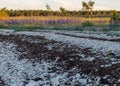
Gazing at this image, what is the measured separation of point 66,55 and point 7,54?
4.47 metres

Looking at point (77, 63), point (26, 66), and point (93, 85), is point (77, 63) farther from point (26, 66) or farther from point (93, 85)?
point (93, 85)

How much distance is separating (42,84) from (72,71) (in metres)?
1.57

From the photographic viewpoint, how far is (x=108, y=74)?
547 inches

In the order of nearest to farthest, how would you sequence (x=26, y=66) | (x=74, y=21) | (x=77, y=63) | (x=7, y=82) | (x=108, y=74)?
1. (x=108, y=74)
2. (x=7, y=82)
3. (x=77, y=63)
4. (x=26, y=66)
5. (x=74, y=21)

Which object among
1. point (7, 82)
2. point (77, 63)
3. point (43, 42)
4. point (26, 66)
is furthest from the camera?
point (43, 42)

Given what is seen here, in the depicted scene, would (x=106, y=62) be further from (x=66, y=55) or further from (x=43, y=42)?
(x=43, y=42)

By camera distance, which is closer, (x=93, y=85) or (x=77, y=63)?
(x=93, y=85)

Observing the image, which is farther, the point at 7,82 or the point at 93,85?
the point at 7,82

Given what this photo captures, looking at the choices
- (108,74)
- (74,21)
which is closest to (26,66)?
(108,74)

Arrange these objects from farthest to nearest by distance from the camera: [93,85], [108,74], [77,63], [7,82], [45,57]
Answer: [45,57] → [77,63] → [7,82] → [108,74] → [93,85]

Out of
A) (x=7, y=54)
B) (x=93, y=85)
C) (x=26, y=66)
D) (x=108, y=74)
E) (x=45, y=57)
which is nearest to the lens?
(x=93, y=85)

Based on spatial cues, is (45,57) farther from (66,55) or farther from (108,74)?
(108,74)

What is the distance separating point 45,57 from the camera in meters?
19.9

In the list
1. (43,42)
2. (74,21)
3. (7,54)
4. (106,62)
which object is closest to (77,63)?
(106,62)
